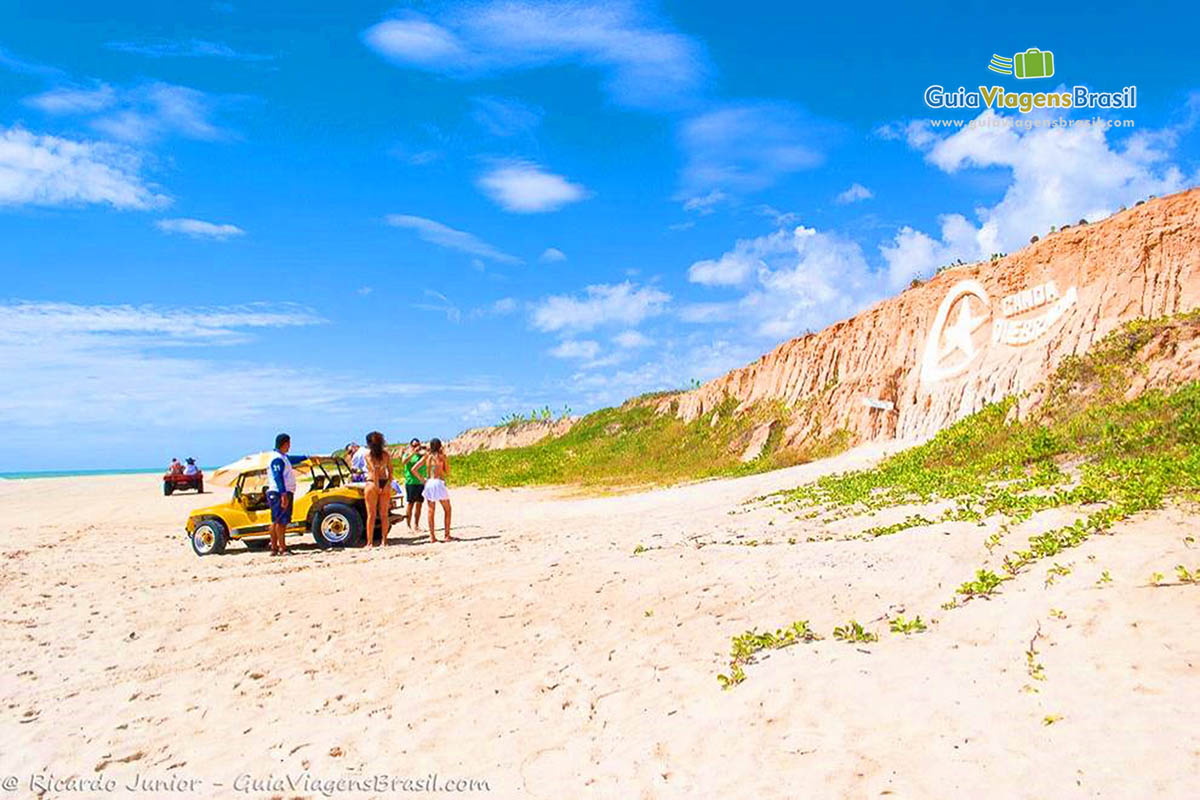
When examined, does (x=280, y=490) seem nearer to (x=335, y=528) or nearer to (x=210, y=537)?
(x=335, y=528)

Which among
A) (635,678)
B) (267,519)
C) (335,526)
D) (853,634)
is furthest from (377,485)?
(853,634)

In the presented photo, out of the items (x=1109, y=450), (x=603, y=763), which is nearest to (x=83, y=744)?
(x=603, y=763)

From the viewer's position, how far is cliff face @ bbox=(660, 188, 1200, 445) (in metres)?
20.2

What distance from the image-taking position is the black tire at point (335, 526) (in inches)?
525

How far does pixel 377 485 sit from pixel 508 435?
4984cm

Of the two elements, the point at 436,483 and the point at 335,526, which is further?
the point at 335,526

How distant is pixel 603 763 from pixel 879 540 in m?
5.64

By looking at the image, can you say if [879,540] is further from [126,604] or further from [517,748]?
[126,604]

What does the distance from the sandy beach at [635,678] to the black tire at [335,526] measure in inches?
118

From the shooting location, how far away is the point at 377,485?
13.0 metres

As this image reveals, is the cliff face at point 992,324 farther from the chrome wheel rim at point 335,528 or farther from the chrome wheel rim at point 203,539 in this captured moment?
the chrome wheel rim at point 203,539

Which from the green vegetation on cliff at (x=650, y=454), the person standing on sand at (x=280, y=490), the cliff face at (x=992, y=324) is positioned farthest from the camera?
the green vegetation on cliff at (x=650, y=454)

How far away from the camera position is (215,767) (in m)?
5.12

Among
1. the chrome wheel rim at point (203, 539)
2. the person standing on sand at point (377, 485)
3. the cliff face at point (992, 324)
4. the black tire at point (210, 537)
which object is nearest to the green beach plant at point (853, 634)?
the person standing on sand at point (377, 485)
